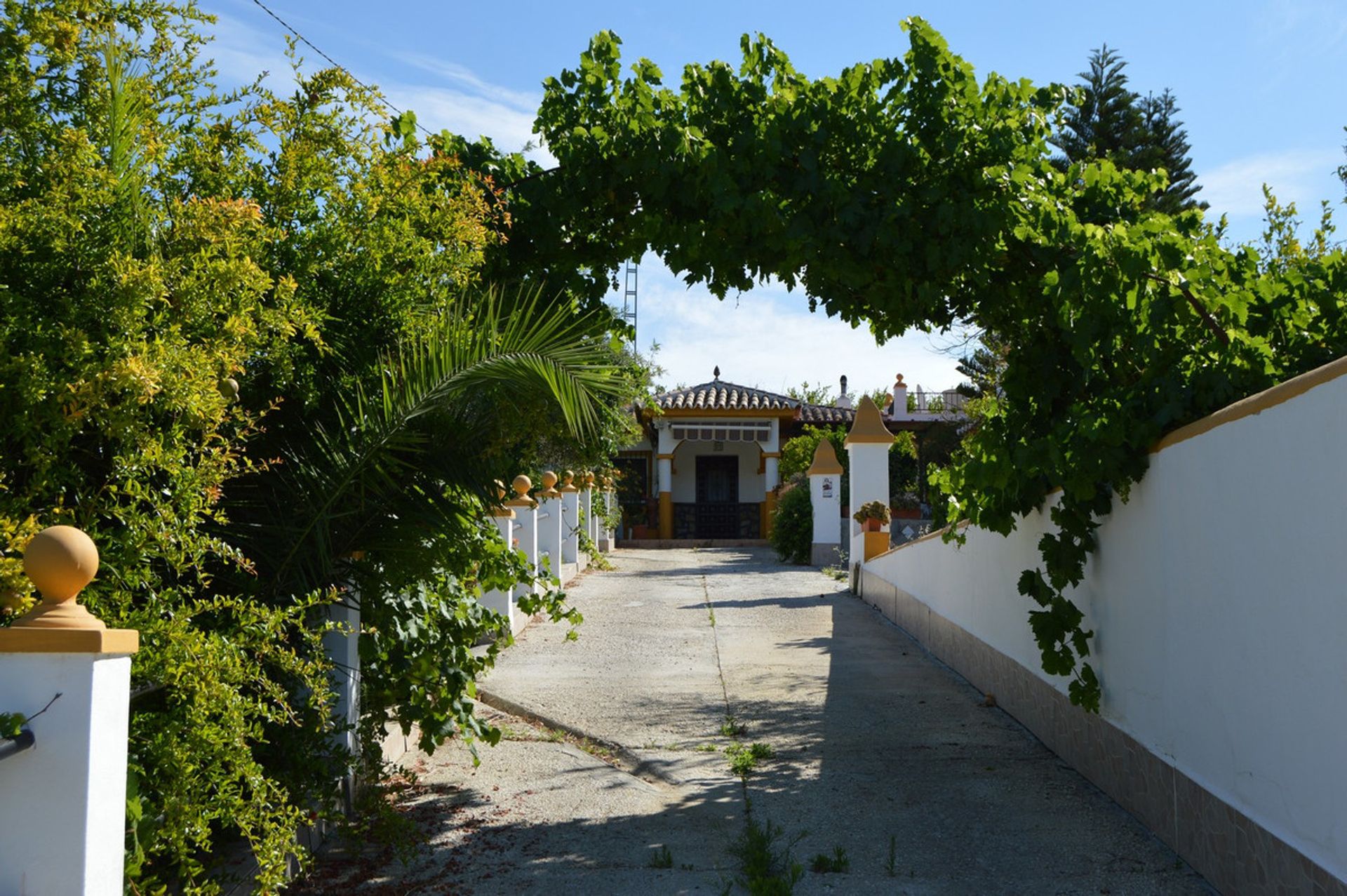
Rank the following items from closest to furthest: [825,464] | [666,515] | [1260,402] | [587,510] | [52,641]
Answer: [52,641] → [1260,402] → [587,510] → [825,464] → [666,515]

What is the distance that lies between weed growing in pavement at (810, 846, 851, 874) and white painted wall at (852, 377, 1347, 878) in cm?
144

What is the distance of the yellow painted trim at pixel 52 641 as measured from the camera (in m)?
2.58

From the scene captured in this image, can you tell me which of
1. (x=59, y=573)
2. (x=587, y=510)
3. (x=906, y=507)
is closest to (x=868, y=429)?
(x=587, y=510)

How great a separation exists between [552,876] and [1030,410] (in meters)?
3.31

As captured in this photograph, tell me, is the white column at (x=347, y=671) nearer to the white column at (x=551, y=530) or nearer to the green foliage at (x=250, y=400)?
the green foliage at (x=250, y=400)

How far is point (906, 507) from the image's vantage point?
2786cm

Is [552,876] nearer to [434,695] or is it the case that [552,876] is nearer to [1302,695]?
[434,695]

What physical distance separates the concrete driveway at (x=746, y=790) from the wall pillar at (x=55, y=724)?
7.09 feet

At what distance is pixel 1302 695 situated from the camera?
3.77 metres

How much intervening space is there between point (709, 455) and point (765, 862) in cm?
2675

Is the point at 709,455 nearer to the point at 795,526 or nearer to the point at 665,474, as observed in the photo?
the point at 665,474

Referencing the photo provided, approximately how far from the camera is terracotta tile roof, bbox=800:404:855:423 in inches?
1238

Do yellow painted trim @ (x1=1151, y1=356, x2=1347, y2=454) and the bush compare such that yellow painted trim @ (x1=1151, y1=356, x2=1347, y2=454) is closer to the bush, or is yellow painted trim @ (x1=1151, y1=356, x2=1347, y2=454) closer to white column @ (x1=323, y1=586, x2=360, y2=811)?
white column @ (x1=323, y1=586, x2=360, y2=811)

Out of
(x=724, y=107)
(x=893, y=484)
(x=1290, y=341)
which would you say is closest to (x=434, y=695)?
(x=724, y=107)
